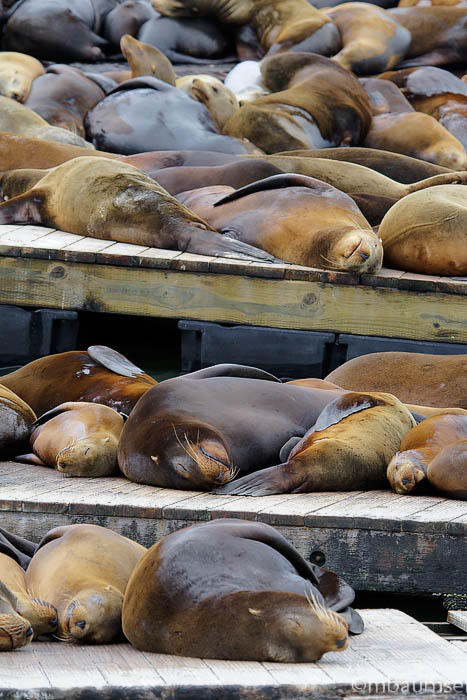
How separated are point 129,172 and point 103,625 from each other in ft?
15.5

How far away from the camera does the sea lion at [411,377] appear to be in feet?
17.1

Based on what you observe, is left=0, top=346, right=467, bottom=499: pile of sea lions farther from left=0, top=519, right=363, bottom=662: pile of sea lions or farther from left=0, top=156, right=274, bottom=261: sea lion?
left=0, top=156, right=274, bottom=261: sea lion

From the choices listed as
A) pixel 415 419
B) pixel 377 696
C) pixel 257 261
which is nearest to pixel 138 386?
pixel 415 419

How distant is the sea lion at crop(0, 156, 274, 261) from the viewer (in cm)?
664

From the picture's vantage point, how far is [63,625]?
2.73 meters

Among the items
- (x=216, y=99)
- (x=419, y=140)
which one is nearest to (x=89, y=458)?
(x=419, y=140)

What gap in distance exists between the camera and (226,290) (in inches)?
252

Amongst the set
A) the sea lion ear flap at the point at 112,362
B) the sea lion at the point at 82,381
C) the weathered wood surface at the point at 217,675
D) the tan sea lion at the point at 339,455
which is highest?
the weathered wood surface at the point at 217,675


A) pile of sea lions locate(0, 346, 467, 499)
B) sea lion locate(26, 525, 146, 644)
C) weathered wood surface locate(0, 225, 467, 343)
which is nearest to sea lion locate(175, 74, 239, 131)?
weathered wood surface locate(0, 225, 467, 343)

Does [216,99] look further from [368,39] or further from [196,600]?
[196,600]

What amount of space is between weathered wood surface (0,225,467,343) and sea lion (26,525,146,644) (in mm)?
3303

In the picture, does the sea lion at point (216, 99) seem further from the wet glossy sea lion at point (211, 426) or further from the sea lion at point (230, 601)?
the sea lion at point (230, 601)

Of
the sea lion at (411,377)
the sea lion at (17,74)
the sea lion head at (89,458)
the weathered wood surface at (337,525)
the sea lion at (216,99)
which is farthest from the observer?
the sea lion at (17,74)

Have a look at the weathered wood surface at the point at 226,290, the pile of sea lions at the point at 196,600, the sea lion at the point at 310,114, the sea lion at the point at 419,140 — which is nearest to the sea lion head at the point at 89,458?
the pile of sea lions at the point at 196,600
